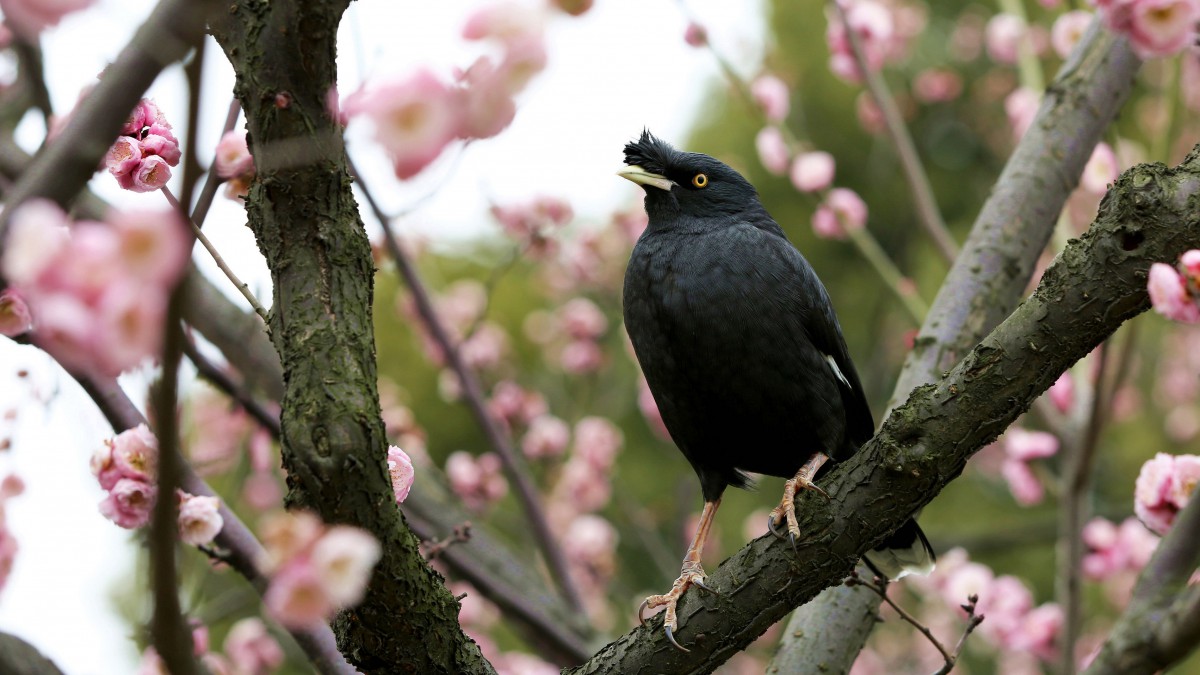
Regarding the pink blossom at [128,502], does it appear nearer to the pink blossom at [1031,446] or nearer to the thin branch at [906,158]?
the thin branch at [906,158]

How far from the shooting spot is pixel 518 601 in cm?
372

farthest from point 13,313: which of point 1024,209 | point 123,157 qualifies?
point 1024,209

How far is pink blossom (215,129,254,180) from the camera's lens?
6.50 ft

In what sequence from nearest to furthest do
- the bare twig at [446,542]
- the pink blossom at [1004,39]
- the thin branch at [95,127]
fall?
the thin branch at [95,127], the bare twig at [446,542], the pink blossom at [1004,39]

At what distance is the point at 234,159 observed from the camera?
2.00 metres

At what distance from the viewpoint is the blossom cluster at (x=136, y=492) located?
2.00m

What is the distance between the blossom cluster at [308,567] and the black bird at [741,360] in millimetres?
1678

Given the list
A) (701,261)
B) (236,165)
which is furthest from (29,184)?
(701,261)

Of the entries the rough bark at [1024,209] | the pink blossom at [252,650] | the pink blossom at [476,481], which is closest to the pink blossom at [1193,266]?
the rough bark at [1024,209]

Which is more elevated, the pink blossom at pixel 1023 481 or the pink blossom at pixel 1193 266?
the pink blossom at pixel 1193 266

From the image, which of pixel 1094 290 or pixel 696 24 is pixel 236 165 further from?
pixel 696 24

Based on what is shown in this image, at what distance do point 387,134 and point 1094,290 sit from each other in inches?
52.2

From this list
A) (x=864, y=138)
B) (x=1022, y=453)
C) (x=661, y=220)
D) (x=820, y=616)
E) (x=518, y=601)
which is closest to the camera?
(x=820, y=616)

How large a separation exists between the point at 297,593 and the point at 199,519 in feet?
3.48
